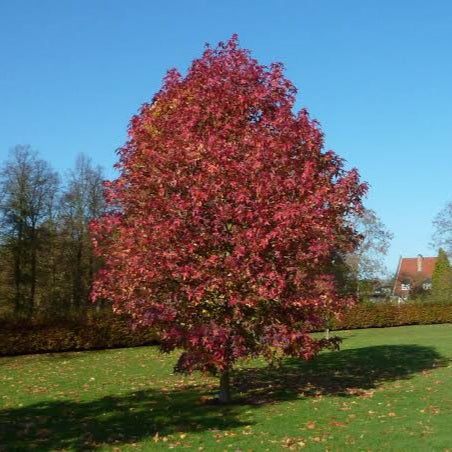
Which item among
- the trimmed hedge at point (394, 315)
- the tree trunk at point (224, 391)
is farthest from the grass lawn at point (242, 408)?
Result: the trimmed hedge at point (394, 315)

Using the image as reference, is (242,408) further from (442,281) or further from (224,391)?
(442,281)

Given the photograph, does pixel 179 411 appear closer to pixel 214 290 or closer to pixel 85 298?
pixel 214 290

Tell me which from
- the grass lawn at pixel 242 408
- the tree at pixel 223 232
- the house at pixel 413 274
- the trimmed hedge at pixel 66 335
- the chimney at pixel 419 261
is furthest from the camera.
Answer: the chimney at pixel 419 261

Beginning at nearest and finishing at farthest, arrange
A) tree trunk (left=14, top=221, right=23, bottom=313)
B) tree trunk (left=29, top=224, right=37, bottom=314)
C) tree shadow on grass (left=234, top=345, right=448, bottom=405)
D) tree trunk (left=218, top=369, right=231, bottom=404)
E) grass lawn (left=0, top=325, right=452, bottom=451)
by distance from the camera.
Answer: grass lawn (left=0, top=325, right=452, bottom=451), tree trunk (left=218, top=369, right=231, bottom=404), tree shadow on grass (left=234, top=345, right=448, bottom=405), tree trunk (left=14, top=221, right=23, bottom=313), tree trunk (left=29, top=224, right=37, bottom=314)

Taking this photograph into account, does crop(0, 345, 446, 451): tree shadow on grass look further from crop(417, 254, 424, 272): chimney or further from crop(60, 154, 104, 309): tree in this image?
crop(417, 254, 424, 272): chimney

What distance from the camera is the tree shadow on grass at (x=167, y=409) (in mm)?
8242

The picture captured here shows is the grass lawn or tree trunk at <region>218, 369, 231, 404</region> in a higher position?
tree trunk at <region>218, 369, 231, 404</region>

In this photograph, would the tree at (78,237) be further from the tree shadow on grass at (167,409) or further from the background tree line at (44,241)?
the tree shadow on grass at (167,409)

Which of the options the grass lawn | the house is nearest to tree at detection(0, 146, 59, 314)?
the grass lawn

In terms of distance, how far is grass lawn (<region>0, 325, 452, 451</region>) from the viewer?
25.6 feet

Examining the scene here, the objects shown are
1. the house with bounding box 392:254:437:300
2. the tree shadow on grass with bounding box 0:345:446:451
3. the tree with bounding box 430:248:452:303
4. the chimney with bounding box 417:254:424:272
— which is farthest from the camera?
the chimney with bounding box 417:254:424:272

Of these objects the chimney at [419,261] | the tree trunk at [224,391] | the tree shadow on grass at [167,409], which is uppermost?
the chimney at [419,261]

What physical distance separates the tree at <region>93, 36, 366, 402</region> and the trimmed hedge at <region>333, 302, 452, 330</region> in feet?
86.3

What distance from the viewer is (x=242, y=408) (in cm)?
1011
